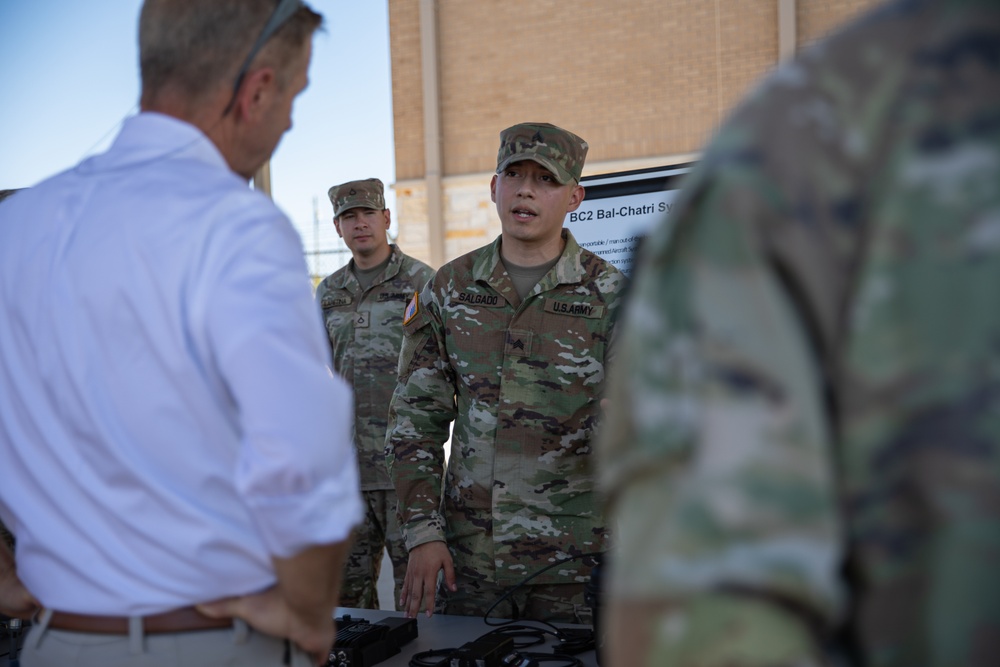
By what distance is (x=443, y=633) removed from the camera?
198 cm

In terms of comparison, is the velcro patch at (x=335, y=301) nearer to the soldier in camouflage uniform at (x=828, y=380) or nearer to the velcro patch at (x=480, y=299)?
the velcro patch at (x=480, y=299)

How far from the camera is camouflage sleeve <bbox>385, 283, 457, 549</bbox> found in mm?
2424

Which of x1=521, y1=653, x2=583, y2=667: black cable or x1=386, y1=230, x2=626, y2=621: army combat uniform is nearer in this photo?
x1=521, y1=653, x2=583, y2=667: black cable

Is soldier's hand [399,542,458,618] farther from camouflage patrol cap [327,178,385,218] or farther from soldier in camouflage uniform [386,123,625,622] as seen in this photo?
camouflage patrol cap [327,178,385,218]

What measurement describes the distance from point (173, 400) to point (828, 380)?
31.6 inches

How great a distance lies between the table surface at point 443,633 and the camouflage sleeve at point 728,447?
133cm

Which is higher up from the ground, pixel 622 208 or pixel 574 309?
pixel 622 208

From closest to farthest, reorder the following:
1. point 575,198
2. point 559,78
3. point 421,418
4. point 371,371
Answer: point 421,418, point 575,198, point 371,371, point 559,78

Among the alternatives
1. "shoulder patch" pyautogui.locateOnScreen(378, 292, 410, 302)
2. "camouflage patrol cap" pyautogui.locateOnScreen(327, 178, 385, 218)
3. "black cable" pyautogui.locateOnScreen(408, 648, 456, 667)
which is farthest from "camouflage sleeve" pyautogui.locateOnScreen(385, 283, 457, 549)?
"camouflage patrol cap" pyautogui.locateOnScreen(327, 178, 385, 218)

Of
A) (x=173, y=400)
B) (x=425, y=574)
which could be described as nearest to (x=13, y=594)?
(x=173, y=400)

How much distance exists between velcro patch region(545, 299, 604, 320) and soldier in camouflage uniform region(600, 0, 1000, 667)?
192 cm

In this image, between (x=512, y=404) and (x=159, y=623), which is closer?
(x=159, y=623)

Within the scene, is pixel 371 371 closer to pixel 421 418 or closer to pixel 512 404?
pixel 421 418

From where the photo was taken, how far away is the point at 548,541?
93.1 inches
